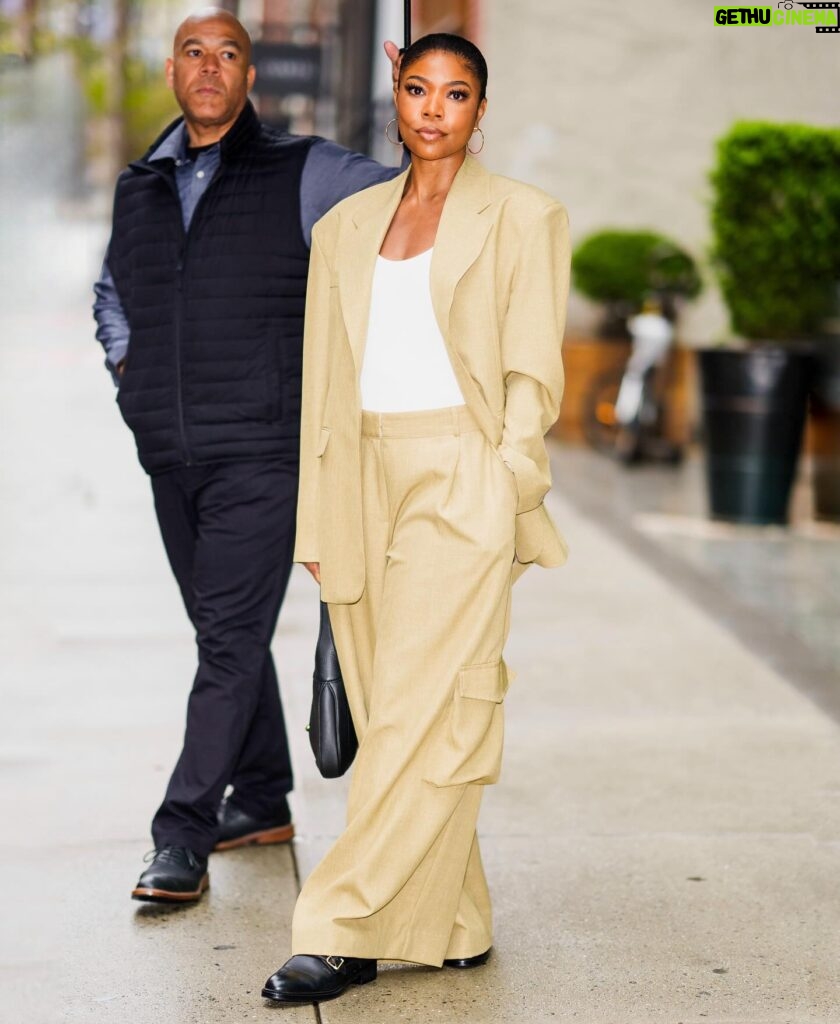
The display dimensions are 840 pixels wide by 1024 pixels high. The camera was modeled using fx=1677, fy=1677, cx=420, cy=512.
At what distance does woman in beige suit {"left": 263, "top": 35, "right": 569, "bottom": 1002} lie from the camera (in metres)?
3.58

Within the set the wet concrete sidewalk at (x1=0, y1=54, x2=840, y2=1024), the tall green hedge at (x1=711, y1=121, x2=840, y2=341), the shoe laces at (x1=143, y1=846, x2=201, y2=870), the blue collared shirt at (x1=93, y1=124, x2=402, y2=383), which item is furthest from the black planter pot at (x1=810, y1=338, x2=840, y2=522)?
the shoe laces at (x1=143, y1=846, x2=201, y2=870)

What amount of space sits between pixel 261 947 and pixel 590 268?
1131cm

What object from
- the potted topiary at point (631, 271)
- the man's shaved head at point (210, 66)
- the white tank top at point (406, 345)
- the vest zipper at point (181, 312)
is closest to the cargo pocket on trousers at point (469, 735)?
the white tank top at point (406, 345)

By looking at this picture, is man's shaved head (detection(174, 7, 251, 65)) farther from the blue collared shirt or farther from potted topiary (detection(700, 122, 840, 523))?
potted topiary (detection(700, 122, 840, 523))

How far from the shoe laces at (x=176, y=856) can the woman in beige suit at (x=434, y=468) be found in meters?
0.74

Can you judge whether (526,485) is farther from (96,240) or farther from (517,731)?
(96,240)

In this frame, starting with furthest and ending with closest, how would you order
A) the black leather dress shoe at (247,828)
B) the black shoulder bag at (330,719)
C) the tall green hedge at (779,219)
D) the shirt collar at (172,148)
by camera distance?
the tall green hedge at (779,219) → the black leather dress shoe at (247,828) → the shirt collar at (172,148) → the black shoulder bag at (330,719)

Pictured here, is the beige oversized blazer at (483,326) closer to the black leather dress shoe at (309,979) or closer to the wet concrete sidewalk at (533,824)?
the black leather dress shoe at (309,979)

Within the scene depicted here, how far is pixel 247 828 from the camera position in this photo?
15.7 feet

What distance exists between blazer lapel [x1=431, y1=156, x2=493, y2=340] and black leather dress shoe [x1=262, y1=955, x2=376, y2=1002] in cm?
140

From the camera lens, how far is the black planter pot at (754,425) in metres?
Result: 10.0

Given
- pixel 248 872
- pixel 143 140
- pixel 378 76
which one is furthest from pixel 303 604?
pixel 143 140

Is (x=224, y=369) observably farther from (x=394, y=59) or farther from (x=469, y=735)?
(x=469, y=735)

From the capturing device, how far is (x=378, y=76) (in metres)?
24.5
